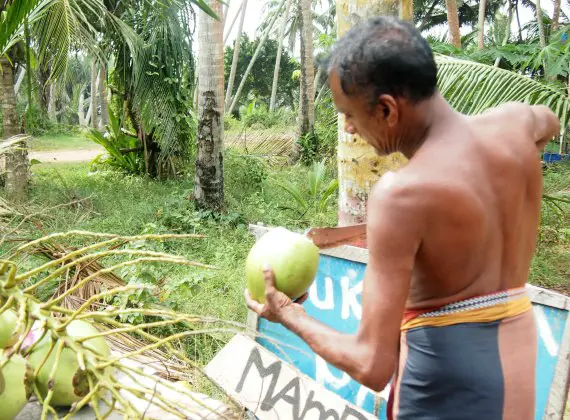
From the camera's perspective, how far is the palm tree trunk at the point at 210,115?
5840mm

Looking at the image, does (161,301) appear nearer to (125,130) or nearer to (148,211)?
(148,211)

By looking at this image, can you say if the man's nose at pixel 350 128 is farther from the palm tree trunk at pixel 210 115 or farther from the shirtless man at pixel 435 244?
the palm tree trunk at pixel 210 115

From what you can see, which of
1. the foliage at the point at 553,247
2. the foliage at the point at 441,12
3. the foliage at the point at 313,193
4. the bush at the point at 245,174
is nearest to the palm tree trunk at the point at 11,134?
the bush at the point at 245,174

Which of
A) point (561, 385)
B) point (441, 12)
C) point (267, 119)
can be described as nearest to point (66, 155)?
point (267, 119)

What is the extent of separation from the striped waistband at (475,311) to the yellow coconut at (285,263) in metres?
0.31

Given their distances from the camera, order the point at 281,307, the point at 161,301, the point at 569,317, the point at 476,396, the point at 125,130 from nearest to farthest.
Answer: the point at 476,396, the point at 281,307, the point at 569,317, the point at 161,301, the point at 125,130

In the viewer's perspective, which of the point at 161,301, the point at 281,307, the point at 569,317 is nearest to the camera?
the point at 281,307

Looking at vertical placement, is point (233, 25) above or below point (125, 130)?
above

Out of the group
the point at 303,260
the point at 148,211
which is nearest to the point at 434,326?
the point at 303,260

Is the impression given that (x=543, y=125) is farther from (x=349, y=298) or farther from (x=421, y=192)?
(x=349, y=298)

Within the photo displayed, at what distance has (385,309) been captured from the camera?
46.4 inches

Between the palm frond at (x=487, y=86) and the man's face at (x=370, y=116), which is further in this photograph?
the palm frond at (x=487, y=86)

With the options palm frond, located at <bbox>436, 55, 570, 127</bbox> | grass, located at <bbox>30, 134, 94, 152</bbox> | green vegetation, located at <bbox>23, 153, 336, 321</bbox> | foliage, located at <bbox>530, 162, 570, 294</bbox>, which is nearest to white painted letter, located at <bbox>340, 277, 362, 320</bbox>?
green vegetation, located at <bbox>23, 153, 336, 321</bbox>

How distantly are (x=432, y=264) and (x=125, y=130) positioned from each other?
882 cm
